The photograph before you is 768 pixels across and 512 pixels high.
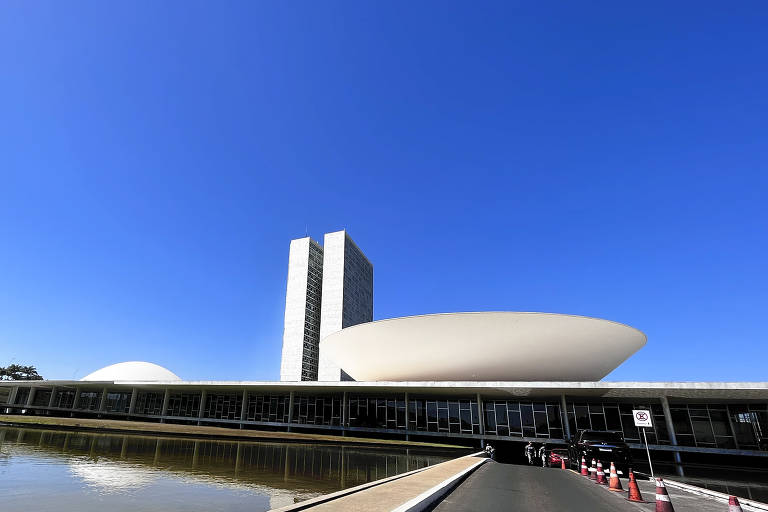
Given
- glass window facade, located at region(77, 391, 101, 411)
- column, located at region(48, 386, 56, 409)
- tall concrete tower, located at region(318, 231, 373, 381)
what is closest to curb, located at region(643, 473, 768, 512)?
tall concrete tower, located at region(318, 231, 373, 381)

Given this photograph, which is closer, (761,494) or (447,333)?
(761,494)

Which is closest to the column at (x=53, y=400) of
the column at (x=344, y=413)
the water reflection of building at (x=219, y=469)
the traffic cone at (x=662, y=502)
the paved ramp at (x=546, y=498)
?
the column at (x=344, y=413)

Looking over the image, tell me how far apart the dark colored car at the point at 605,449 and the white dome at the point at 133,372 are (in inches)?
3131

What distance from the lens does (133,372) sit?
80500 millimetres

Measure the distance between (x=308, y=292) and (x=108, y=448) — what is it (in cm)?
6532

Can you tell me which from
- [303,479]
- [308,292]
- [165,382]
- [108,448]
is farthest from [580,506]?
[308,292]

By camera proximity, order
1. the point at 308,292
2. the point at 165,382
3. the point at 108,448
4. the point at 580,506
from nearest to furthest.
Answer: the point at 580,506 < the point at 108,448 < the point at 165,382 < the point at 308,292

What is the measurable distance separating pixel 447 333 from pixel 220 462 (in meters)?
21.4

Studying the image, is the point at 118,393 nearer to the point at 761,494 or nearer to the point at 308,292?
the point at 308,292

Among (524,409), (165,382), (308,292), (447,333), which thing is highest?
(308,292)

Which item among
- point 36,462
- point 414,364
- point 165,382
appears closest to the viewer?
point 36,462

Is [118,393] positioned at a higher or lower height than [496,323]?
lower

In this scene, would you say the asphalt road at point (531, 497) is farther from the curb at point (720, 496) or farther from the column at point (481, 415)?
the column at point (481, 415)

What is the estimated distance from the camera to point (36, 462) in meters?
14.0
